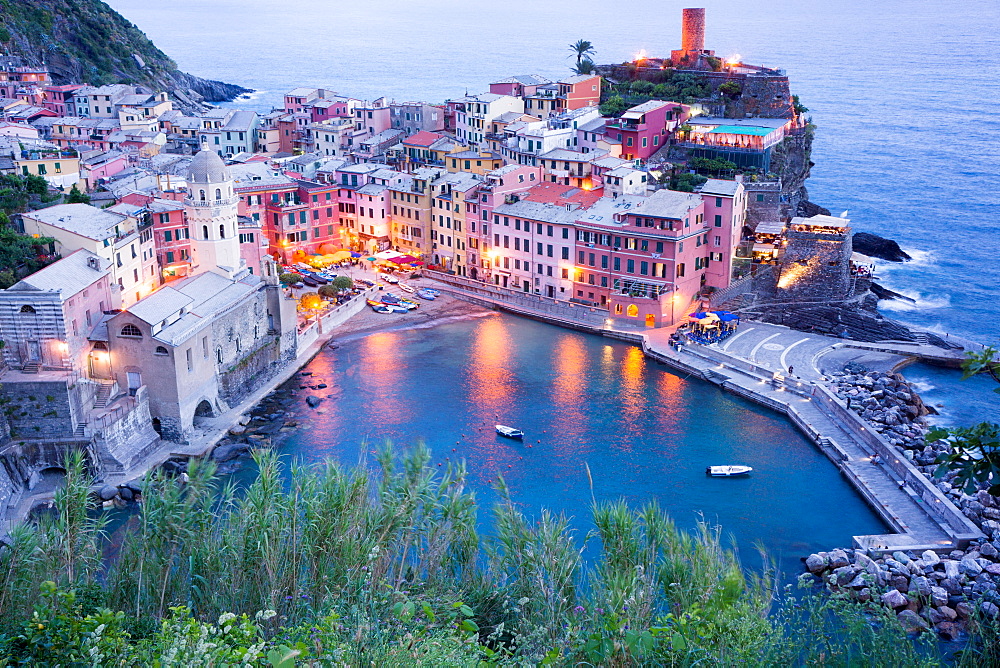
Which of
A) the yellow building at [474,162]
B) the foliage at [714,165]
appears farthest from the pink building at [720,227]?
the yellow building at [474,162]

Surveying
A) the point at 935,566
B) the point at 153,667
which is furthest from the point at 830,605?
the point at 935,566

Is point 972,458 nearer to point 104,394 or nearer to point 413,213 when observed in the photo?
point 104,394

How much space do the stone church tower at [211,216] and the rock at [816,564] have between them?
27.8 m

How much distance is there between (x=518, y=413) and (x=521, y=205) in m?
17.8

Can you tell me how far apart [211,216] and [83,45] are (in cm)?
7386

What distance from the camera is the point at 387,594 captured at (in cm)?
1577

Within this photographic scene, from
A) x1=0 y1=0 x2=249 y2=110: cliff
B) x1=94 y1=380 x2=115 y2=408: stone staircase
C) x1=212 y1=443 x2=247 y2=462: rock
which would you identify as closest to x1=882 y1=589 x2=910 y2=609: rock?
x1=212 y1=443 x2=247 y2=462: rock

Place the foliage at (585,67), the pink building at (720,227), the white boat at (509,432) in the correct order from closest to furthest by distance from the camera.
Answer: the white boat at (509,432) < the pink building at (720,227) < the foliage at (585,67)

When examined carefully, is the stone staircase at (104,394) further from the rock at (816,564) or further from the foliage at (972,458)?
the foliage at (972,458)

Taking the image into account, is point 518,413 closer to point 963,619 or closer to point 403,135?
point 963,619

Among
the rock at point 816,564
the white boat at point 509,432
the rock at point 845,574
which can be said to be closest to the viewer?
the rock at point 845,574

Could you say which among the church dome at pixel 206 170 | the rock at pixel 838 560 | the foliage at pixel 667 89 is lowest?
the rock at pixel 838 560

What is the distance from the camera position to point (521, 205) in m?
53.8

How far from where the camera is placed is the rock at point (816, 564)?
91.8 feet
